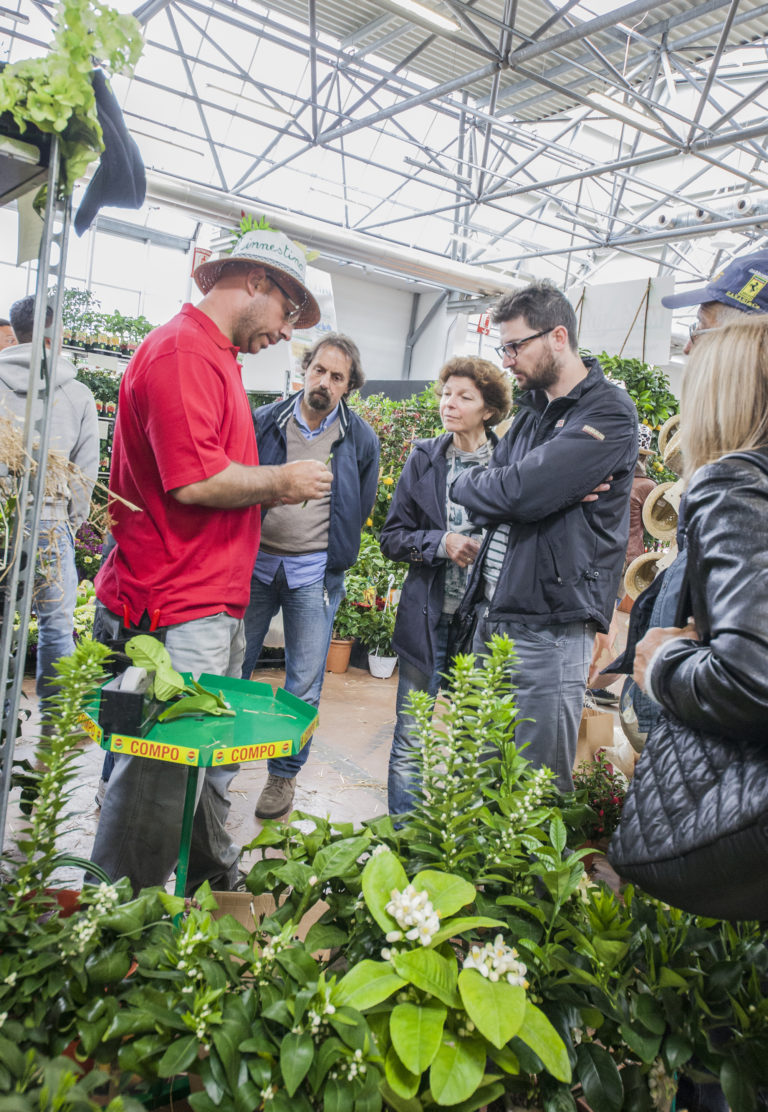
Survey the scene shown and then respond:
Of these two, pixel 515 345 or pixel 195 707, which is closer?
pixel 195 707

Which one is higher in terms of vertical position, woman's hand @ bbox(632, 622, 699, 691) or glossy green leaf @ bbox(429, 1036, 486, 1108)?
woman's hand @ bbox(632, 622, 699, 691)

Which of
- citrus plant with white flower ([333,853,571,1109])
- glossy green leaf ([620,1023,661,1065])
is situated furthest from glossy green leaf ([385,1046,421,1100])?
glossy green leaf ([620,1023,661,1065])

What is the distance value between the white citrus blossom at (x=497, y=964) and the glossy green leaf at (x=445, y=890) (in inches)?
2.7

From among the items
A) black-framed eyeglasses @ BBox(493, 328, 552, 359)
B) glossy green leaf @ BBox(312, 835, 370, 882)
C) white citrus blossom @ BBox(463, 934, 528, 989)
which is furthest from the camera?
black-framed eyeglasses @ BBox(493, 328, 552, 359)

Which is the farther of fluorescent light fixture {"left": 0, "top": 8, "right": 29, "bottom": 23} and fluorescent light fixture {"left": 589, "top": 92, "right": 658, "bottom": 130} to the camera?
fluorescent light fixture {"left": 0, "top": 8, "right": 29, "bottom": 23}

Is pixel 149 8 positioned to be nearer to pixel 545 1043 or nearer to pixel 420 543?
pixel 420 543

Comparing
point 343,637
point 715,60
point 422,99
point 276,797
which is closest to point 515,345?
Result: point 276,797

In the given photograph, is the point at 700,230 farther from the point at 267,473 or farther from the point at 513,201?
the point at 267,473

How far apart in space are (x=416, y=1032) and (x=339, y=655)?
4.81m

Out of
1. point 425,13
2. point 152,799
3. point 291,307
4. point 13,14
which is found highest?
point 13,14

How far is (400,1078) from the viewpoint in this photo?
104cm

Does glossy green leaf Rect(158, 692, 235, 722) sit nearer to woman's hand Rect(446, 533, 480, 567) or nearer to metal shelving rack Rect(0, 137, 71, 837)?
metal shelving rack Rect(0, 137, 71, 837)

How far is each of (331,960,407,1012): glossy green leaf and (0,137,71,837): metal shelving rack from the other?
587 millimetres

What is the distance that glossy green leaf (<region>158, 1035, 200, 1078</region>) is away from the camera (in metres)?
1.00
